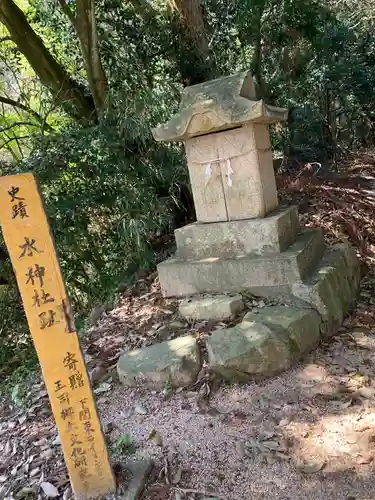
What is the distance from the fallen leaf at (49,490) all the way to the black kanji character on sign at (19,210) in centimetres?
143

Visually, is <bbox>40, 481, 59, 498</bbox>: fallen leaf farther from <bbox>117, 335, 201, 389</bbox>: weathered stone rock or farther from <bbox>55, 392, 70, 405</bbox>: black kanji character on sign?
<bbox>117, 335, 201, 389</bbox>: weathered stone rock

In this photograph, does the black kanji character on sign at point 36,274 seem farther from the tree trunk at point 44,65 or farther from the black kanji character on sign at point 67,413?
the tree trunk at point 44,65

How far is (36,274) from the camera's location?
2080 millimetres

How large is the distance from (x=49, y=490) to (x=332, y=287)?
257 centimetres

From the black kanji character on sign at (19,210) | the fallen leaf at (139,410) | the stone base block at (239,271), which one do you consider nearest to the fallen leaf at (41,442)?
the fallen leaf at (139,410)

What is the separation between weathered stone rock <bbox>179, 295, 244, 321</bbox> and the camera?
141 inches

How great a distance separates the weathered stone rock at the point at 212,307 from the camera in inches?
141

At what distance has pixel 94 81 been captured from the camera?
5648 mm

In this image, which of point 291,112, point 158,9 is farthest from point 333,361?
point 291,112

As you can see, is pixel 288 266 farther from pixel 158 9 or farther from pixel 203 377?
pixel 158 9

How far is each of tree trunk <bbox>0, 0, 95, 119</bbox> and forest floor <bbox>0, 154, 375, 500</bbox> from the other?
3440 mm

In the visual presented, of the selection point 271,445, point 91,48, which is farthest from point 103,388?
point 91,48

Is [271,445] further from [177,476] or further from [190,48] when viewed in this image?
[190,48]

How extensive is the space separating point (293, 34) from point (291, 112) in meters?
1.79
